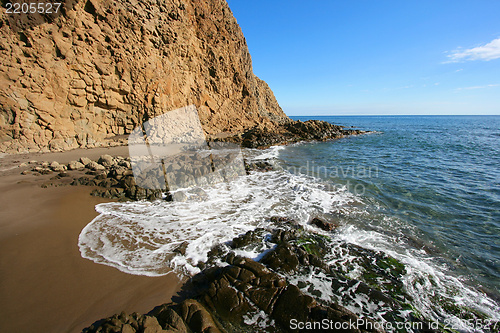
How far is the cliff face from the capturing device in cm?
1156

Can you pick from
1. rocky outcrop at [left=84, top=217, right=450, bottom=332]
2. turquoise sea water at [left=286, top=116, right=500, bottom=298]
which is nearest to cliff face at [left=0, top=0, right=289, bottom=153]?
turquoise sea water at [left=286, top=116, right=500, bottom=298]

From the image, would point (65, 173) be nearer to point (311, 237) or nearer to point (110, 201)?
point (110, 201)

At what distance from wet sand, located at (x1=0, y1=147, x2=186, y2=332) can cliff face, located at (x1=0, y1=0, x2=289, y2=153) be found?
29.5 feet

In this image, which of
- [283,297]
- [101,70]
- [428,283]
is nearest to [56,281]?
[283,297]

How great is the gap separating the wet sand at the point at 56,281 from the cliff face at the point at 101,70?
8.98 meters

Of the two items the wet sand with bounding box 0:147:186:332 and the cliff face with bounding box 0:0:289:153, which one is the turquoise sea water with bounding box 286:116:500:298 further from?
the cliff face with bounding box 0:0:289:153

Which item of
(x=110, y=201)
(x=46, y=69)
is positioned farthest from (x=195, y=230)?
(x=46, y=69)

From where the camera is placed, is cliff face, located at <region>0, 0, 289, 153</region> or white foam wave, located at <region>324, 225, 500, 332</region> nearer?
white foam wave, located at <region>324, 225, 500, 332</region>

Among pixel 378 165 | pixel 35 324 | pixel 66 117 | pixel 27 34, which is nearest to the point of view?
pixel 35 324

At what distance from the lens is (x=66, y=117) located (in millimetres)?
13258

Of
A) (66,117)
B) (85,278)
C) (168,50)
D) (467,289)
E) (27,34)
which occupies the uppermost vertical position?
(168,50)

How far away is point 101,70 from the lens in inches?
559

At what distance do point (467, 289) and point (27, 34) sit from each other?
68.3 ft

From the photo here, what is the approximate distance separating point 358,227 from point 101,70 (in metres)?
17.7
